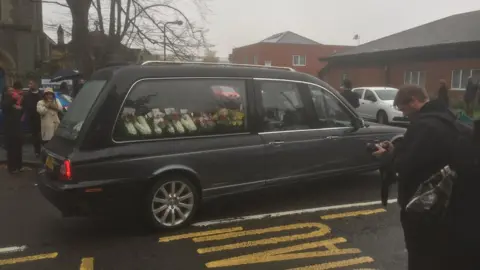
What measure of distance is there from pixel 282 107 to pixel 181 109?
1385 mm

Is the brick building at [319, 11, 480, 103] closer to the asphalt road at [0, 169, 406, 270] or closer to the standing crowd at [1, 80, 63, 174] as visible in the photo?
the asphalt road at [0, 169, 406, 270]

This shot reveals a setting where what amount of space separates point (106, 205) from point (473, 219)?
3.48 meters

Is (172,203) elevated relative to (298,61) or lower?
lower

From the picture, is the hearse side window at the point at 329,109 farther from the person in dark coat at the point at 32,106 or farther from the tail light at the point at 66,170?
the person in dark coat at the point at 32,106

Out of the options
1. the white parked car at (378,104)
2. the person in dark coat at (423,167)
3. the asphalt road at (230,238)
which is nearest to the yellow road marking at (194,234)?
the asphalt road at (230,238)

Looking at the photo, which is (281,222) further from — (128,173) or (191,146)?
(128,173)

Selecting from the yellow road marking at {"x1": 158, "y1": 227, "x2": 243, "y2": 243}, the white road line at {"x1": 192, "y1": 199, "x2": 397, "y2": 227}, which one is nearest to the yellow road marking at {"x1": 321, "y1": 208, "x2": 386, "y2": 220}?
the white road line at {"x1": 192, "y1": 199, "x2": 397, "y2": 227}

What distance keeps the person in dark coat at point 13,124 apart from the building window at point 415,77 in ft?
82.3

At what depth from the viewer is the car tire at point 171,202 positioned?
4770 mm

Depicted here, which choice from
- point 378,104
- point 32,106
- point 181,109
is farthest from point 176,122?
point 378,104

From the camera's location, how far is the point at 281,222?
5.20m

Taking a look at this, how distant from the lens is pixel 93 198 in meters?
4.47

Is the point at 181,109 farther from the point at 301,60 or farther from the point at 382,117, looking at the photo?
the point at 301,60

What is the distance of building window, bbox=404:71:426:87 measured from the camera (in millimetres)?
28125
